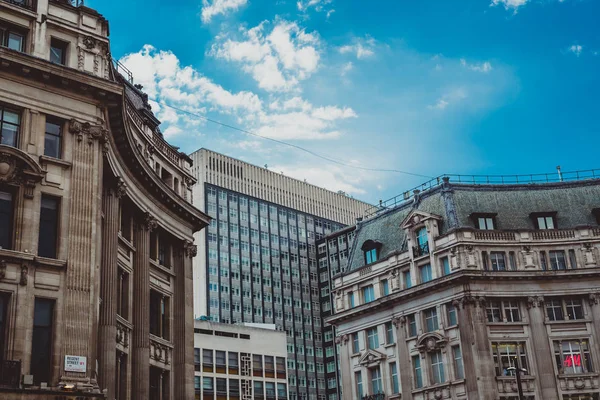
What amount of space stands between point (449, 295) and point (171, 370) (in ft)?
111

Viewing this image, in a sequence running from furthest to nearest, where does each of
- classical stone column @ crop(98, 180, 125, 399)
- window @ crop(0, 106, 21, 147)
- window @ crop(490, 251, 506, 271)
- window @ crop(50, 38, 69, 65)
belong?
window @ crop(490, 251, 506, 271) → window @ crop(50, 38, 69, 65) → classical stone column @ crop(98, 180, 125, 399) → window @ crop(0, 106, 21, 147)

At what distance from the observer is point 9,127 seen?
124ft

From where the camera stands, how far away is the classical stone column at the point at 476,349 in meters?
72.6

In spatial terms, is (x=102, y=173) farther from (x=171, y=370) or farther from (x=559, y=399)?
(x=559, y=399)

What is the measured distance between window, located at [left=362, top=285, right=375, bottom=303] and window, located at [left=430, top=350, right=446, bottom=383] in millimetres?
10680

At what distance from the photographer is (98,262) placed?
38.3 metres

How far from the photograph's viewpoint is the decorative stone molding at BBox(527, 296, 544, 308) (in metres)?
76.4

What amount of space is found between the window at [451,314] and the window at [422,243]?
251 inches

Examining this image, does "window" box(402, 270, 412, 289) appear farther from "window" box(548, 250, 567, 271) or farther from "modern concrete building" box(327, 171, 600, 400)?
"window" box(548, 250, 567, 271)

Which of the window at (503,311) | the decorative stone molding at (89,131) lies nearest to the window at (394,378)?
the window at (503,311)

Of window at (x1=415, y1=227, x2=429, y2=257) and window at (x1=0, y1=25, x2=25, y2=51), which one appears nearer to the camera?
window at (x1=0, y1=25, x2=25, y2=51)

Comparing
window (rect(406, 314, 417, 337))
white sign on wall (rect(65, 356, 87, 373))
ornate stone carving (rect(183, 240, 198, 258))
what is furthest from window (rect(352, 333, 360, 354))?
white sign on wall (rect(65, 356, 87, 373))

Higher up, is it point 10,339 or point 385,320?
point 385,320

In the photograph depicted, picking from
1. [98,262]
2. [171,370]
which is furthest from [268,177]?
[98,262]
